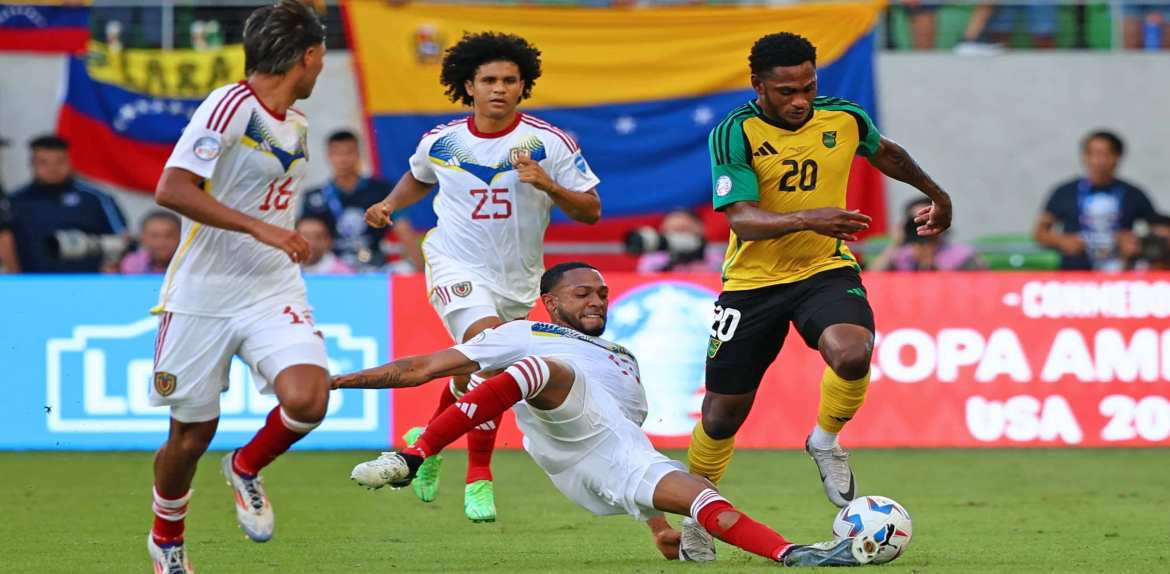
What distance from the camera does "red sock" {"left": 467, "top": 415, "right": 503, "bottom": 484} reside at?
31.3 ft

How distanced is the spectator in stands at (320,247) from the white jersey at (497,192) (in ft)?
16.8

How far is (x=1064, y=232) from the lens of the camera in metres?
15.9

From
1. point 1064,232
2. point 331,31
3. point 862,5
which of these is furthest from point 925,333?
point 331,31

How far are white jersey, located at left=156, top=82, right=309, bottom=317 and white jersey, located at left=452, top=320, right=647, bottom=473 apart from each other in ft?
3.21

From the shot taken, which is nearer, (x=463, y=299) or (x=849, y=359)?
(x=849, y=359)

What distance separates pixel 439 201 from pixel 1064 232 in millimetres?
7964

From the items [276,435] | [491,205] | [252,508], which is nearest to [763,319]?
[491,205]

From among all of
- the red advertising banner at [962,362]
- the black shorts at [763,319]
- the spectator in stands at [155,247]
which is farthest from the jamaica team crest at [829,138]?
the spectator in stands at [155,247]

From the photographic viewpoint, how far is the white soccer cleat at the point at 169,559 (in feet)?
24.1

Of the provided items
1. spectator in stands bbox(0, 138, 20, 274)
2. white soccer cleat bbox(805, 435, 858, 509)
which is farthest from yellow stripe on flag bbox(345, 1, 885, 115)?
white soccer cleat bbox(805, 435, 858, 509)

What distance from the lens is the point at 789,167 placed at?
28.2 ft

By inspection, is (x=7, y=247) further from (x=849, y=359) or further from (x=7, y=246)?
(x=849, y=359)

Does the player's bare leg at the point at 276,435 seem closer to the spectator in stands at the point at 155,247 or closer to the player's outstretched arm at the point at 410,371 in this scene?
the player's outstretched arm at the point at 410,371

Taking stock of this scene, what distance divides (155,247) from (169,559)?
813 centimetres
